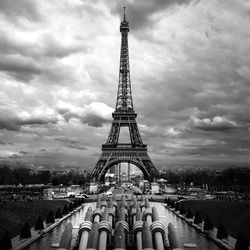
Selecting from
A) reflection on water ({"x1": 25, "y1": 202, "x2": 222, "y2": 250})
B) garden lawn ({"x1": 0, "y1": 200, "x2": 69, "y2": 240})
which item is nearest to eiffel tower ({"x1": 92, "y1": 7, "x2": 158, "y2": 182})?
garden lawn ({"x1": 0, "y1": 200, "x2": 69, "y2": 240})

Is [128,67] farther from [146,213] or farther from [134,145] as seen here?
[146,213]

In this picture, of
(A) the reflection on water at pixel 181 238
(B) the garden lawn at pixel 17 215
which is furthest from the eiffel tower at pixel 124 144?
(A) the reflection on water at pixel 181 238

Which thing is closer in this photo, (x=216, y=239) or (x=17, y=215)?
(x=216, y=239)

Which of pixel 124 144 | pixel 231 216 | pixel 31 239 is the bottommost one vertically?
pixel 31 239

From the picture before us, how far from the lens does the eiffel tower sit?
91.2m

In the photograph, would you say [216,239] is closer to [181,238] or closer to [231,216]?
[181,238]

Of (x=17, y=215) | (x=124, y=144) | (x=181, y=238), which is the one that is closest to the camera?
(x=181, y=238)

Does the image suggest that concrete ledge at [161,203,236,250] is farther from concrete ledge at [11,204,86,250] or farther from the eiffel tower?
the eiffel tower

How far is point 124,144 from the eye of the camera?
312 ft

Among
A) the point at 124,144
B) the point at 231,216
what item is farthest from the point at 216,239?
Answer: the point at 124,144

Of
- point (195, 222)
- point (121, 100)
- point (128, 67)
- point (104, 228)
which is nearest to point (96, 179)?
point (121, 100)

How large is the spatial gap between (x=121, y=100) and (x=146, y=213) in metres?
72.2

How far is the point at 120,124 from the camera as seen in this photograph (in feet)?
314

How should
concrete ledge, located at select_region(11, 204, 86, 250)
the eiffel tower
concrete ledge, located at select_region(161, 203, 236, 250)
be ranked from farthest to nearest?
the eiffel tower < concrete ledge, located at select_region(11, 204, 86, 250) < concrete ledge, located at select_region(161, 203, 236, 250)
